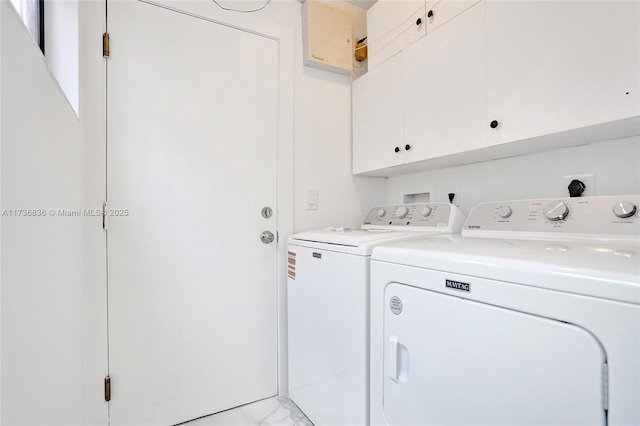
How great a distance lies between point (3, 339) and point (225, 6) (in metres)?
1.68

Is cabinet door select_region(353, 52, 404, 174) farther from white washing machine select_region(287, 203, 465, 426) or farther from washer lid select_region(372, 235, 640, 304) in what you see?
washer lid select_region(372, 235, 640, 304)

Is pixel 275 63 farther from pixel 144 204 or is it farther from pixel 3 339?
pixel 3 339

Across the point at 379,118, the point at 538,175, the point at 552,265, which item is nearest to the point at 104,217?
the point at 379,118

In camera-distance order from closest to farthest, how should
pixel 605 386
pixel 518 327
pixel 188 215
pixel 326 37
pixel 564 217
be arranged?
pixel 605 386 → pixel 518 327 → pixel 564 217 → pixel 188 215 → pixel 326 37

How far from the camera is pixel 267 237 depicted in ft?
5.49

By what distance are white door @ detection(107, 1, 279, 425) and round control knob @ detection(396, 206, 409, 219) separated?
730mm

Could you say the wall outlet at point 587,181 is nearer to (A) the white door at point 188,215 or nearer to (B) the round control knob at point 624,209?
(B) the round control knob at point 624,209

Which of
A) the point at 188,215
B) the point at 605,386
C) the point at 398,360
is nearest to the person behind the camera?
the point at 605,386

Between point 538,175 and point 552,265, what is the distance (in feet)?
3.01

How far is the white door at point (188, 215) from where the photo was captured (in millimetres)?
1359

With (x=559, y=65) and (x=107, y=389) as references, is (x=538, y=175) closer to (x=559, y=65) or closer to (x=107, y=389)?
(x=559, y=65)

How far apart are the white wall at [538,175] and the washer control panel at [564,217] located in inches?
6.5

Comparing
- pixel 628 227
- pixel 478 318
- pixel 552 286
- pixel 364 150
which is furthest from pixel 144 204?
pixel 628 227

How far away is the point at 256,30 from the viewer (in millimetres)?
1660
